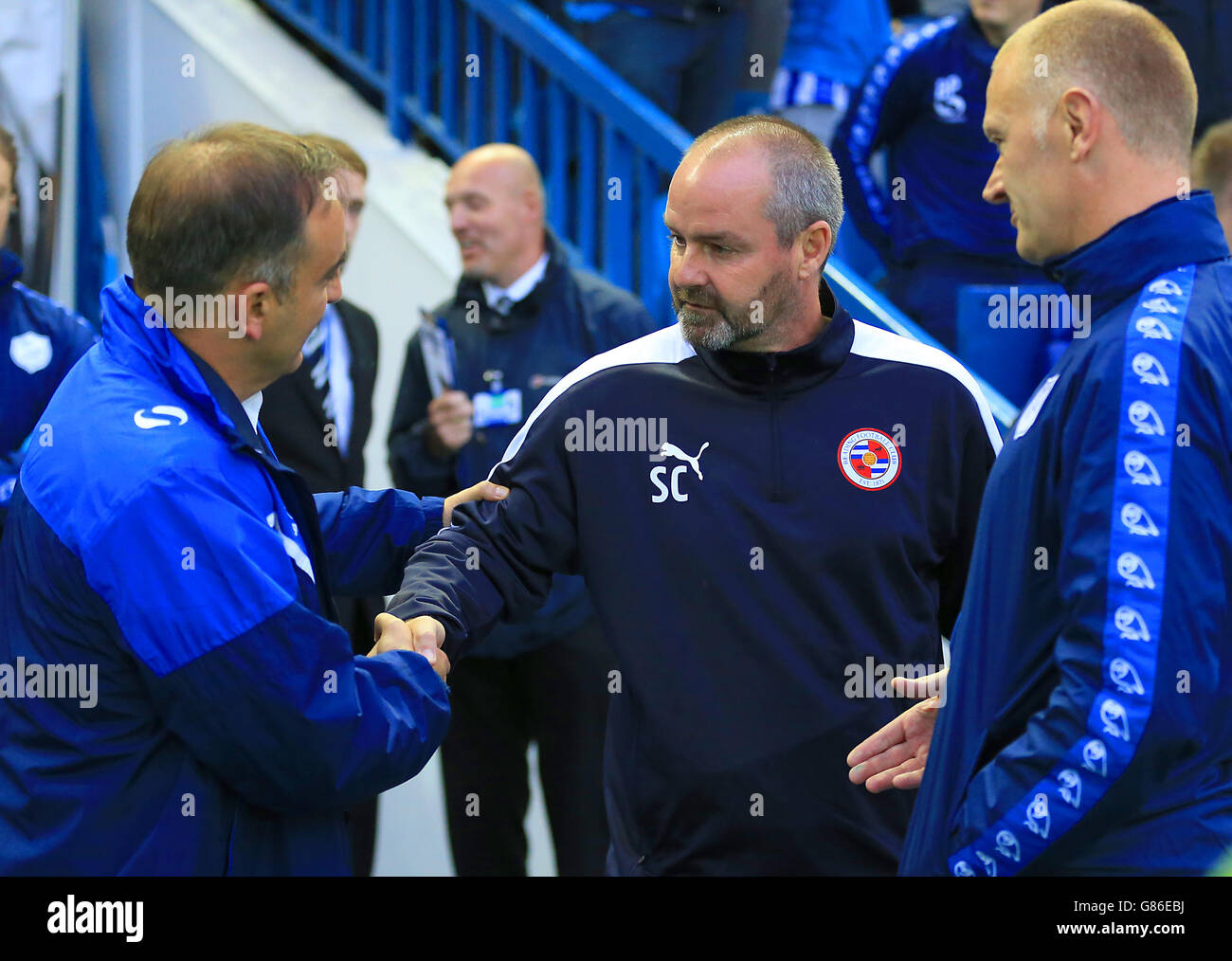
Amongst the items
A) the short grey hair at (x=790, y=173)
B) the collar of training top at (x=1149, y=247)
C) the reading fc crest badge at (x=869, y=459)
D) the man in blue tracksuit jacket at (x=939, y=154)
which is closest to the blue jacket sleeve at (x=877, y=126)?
the man in blue tracksuit jacket at (x=939, y=154)

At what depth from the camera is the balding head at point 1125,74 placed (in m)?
1.84

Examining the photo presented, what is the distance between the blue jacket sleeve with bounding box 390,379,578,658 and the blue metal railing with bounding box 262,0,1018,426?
1.85 m

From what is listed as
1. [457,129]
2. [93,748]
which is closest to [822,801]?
[93,748]

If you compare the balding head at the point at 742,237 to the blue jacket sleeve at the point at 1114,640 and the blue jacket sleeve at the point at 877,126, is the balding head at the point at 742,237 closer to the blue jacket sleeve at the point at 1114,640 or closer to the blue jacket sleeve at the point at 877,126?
the blue jacket sleeve at the point at 1114,640

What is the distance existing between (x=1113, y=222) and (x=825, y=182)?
2.66ft

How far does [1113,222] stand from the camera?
1836 millimetres

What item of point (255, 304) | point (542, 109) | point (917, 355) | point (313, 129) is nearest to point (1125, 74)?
point (917, 355)

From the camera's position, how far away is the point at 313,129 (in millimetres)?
5906

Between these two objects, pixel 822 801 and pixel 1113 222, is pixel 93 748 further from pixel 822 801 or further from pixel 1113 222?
pixel 1113 222

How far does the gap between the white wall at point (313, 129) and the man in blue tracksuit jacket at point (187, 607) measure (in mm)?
3033

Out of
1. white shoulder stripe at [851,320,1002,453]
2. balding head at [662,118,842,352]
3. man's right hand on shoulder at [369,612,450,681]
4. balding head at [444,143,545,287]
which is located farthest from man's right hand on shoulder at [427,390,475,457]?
man's right hand on shoulder at [369,612,450,681]

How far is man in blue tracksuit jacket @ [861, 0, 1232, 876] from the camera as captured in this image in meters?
1.63

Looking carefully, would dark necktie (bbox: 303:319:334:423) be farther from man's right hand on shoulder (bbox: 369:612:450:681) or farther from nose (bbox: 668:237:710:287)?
man's right hand on shoulder (bbox: 369:612:450:681)

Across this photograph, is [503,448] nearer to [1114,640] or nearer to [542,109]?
[542,109]
